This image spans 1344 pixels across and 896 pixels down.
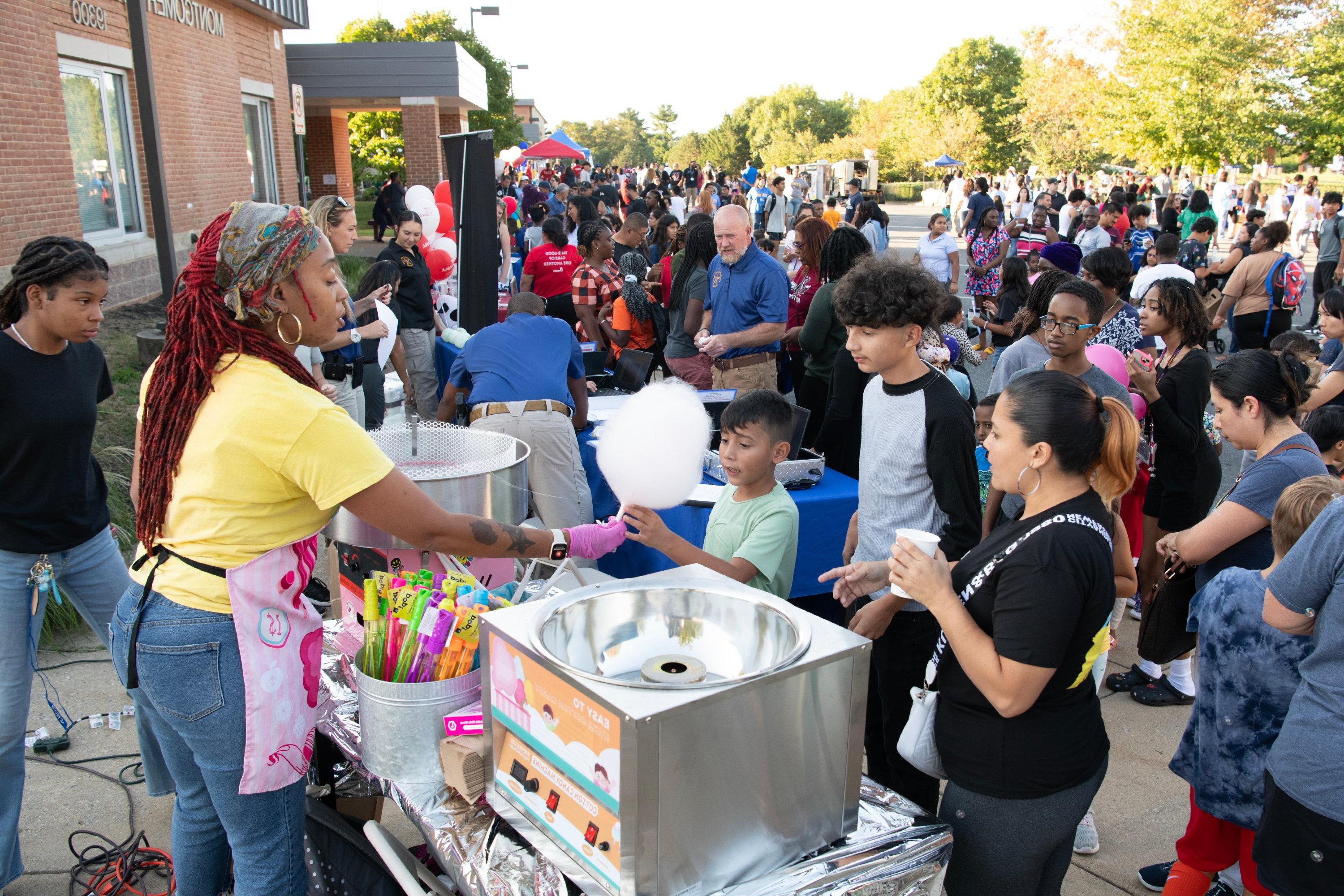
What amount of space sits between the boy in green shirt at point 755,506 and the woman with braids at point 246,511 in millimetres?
917

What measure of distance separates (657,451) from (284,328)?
0.83 meters

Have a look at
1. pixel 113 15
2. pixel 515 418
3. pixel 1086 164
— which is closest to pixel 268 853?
pixel 515 418

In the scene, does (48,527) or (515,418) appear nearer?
(48,527)

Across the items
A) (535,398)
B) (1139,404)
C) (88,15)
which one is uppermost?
(88,15)

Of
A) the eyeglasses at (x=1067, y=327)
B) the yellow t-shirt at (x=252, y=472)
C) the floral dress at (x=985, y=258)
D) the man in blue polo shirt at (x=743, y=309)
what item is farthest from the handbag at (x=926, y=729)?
the floral dress at (x=985, y=258)

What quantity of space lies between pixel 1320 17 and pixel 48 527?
3526cm

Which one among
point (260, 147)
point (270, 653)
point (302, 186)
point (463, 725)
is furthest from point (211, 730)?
point (260, 147)

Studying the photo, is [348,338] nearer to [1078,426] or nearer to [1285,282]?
[1078,426]

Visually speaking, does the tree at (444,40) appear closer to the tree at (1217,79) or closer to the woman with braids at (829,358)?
the tree at (1217,79)

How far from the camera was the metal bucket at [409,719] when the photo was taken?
1.84m

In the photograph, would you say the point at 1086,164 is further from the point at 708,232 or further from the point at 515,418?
the point at 515,418

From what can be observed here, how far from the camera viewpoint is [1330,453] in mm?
3287

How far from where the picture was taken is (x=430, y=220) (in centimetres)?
867

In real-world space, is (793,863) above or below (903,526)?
below
